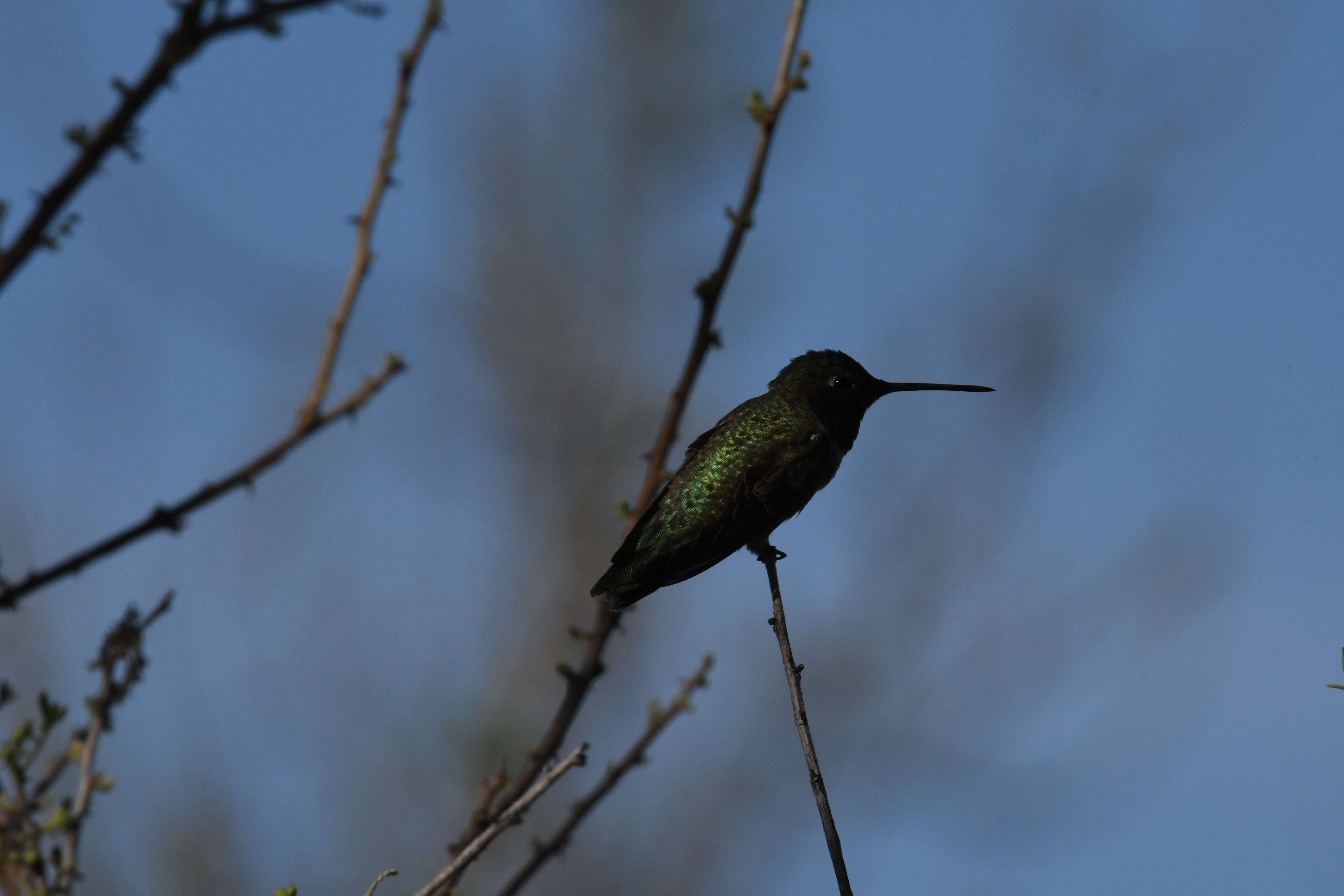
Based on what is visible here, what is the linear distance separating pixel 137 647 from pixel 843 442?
3.50m

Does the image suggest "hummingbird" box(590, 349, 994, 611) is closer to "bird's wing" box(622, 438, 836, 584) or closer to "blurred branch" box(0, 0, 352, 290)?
"bird's wing" box(622, 438, 836, 584)

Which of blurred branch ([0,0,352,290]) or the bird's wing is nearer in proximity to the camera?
blurred branch ([0,0,352,290])

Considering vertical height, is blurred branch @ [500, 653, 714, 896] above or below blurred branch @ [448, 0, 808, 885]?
below

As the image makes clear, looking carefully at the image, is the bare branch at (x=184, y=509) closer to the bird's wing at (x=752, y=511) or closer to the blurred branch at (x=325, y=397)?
the blurred branch at (x=325, y=397)

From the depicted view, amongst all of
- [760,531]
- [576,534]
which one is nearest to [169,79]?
[760,531]

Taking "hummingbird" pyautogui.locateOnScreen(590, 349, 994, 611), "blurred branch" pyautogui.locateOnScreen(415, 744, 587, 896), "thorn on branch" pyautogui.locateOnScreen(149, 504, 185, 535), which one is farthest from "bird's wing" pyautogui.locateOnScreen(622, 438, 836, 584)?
"thorn on branch" pyautogui.locateOnScreen(149, 504, 185, 535)

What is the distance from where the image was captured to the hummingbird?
456cm

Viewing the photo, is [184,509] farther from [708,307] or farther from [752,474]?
[752,474]

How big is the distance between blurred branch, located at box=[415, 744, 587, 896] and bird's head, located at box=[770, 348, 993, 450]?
2.95 metres

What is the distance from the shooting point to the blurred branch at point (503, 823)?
2238 mm

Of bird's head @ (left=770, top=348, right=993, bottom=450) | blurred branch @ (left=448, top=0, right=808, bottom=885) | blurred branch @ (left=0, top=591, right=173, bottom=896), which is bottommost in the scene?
blurred branch @ (left=0, top=591, right=173, bottom=896)

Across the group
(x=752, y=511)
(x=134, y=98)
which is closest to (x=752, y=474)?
(x=752, y=511)

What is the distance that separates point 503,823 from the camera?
8.02 ft

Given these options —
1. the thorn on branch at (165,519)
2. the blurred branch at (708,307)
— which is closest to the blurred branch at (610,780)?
the blurred branch at (708,307)
